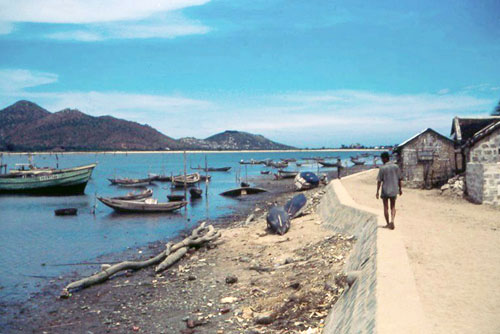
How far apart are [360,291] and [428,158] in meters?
17.8

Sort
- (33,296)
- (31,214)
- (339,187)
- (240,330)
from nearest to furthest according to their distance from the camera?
(240,330) < (33,296) < (339,187) < (31,214)

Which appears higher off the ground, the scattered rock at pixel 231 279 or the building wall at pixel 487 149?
the building wall at pixel 487 149

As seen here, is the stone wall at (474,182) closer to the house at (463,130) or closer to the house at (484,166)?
the house at (484,166)

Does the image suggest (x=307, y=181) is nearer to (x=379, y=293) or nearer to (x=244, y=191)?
(x=244, y=191)

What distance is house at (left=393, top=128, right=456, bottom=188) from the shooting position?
22781 mm

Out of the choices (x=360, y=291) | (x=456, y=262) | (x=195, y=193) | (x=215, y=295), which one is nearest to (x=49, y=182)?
(x=195, y=193)

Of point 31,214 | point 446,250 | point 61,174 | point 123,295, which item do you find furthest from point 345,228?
point 61,174

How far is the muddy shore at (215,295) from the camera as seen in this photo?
30.3ft

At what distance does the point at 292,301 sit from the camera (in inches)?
364

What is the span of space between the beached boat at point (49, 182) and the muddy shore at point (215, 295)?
119ft

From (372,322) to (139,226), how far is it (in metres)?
24.1

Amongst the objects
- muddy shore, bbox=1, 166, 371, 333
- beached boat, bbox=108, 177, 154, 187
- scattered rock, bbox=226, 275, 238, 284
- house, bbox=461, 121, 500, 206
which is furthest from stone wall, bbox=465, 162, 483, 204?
beached boat, bbox=108, 177, 154, 187

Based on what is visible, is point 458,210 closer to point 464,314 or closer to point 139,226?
point 464,314

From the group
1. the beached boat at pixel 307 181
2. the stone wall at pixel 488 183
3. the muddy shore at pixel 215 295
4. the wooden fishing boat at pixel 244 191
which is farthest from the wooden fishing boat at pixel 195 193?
the stone wall at pixel 488 183
